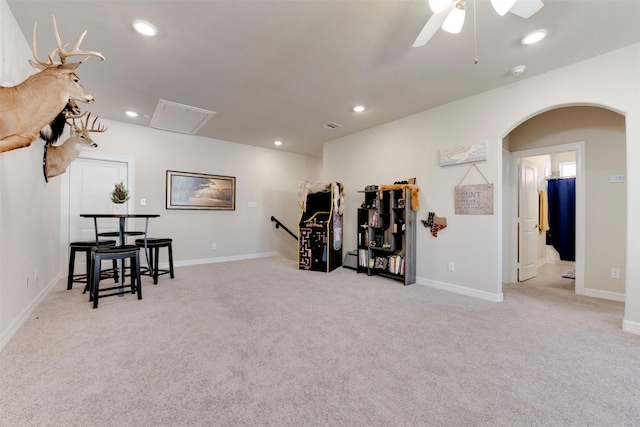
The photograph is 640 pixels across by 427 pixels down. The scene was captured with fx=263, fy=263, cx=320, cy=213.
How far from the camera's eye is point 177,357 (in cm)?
187

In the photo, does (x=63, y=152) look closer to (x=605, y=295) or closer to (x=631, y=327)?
(x=631, y=327)

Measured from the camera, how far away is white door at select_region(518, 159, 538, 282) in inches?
165

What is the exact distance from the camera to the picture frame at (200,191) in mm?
4965

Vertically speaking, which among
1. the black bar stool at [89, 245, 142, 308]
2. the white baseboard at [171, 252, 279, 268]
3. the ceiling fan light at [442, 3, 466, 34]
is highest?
the ceiling fan light at [442, 3, 466, 34]

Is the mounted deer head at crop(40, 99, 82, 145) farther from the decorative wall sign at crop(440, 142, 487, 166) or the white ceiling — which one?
the decorative wall sign at crop(440, 142, 487, 166)

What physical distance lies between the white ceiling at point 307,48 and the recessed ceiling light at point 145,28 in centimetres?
5

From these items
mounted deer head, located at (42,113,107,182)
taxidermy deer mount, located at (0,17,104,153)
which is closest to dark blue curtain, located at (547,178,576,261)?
taxidermy deer mount, located at (0,17,104,153)

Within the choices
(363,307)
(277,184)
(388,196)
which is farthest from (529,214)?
(277,184)

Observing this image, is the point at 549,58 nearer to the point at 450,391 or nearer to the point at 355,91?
the point at 355,91

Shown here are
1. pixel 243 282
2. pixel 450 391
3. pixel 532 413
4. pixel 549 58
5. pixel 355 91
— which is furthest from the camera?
pixel 243 282

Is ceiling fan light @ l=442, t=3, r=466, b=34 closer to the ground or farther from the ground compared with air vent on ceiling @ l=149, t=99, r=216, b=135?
closer to the ground

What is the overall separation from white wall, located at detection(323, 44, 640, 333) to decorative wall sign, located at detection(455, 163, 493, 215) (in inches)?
2.5

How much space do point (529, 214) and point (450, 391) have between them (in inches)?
162

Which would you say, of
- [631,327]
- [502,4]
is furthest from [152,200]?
[631,327]
